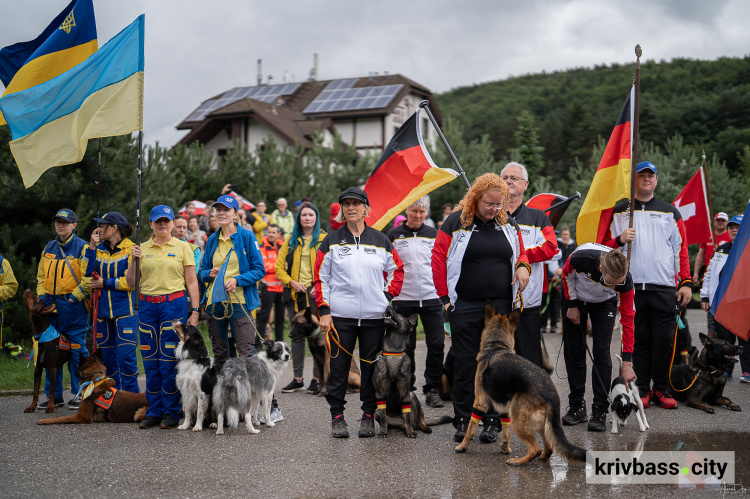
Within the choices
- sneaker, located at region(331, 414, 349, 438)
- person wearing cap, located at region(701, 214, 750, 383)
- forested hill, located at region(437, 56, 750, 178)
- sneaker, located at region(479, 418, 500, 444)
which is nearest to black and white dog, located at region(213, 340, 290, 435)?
sneaker, located at region(331, 414, 349, 438)

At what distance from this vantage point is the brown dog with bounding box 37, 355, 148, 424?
A: 279 inches

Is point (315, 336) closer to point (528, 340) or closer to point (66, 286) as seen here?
point (528, 340)

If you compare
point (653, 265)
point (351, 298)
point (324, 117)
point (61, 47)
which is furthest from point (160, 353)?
point (324, 117)

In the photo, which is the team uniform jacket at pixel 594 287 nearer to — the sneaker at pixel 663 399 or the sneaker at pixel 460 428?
the sneaker at pixel 663 399

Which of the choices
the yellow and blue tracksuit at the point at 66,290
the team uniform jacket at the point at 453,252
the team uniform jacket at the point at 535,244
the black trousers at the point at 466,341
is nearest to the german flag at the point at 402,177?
the team uniform jacket at the point at 535,244

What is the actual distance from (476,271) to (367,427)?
191 centimetres

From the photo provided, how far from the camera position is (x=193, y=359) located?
21.9ft

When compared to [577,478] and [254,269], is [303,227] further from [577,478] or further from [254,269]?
[577,478]

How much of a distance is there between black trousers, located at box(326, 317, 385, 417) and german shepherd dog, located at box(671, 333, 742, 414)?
3953 mm

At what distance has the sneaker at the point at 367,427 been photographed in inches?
247

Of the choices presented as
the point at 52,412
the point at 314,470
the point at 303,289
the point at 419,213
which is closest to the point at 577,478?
the point at 314,470

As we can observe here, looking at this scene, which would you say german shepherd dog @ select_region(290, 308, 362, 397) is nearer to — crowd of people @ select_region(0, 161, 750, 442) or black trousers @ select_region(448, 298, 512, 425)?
crowd of people @ select_region(0, 161, 750, 442)

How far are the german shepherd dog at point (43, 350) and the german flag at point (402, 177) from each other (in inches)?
163

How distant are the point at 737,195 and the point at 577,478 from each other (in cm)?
2841
